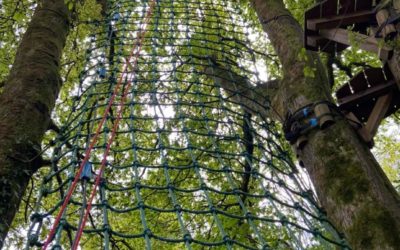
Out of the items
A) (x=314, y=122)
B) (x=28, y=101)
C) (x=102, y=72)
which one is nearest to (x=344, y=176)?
(x=314, y=122)

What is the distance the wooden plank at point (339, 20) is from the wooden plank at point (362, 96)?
1.09 feet

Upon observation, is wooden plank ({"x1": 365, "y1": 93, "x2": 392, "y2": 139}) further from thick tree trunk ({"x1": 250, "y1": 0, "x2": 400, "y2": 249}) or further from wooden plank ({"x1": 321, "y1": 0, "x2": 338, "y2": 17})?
wooden plank ({"x1": 321, "y1": 0, "x2": 338, "y2": 17})

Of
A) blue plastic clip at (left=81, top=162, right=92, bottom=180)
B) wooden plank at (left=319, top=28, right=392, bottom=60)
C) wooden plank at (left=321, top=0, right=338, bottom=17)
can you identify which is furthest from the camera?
wooden plank at (left=321, top=0, right=338, bottom=17)

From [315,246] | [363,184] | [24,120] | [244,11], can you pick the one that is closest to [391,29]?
[363,184]

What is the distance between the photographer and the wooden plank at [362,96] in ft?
7.20

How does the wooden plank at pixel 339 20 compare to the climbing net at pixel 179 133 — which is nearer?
the wooden plank at pixel 339 20

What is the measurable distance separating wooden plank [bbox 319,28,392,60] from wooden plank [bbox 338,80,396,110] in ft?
0.90

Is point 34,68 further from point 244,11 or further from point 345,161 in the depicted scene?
point 244,11

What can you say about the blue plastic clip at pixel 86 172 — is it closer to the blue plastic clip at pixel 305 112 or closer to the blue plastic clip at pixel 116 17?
the blue plastic clip at pixel 305 112

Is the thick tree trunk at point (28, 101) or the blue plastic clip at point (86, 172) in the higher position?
the thick tree trunk at point (28, 101)

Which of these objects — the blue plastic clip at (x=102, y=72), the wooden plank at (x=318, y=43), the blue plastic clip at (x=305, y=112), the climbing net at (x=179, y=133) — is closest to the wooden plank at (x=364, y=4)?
the wooden plank at (x=318, y=43)

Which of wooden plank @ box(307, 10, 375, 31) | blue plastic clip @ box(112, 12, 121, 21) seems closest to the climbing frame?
wooden plank @ box(307, 10, 375, 31)

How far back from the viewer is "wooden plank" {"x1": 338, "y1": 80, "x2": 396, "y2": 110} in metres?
2.20

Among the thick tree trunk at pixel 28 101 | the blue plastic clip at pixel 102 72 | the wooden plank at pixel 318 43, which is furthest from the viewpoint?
the blue plastic clip at pixel 102 72
